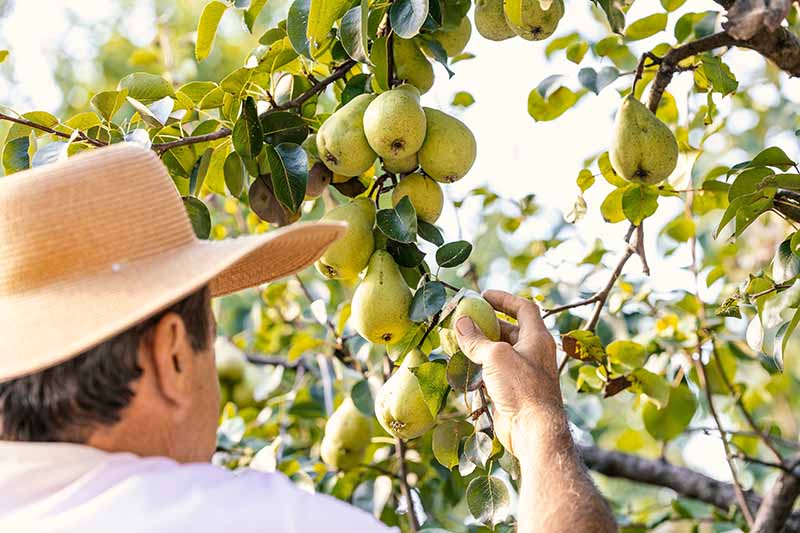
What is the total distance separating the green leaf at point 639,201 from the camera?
6.05ft

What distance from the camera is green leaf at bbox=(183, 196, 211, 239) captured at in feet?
5.44

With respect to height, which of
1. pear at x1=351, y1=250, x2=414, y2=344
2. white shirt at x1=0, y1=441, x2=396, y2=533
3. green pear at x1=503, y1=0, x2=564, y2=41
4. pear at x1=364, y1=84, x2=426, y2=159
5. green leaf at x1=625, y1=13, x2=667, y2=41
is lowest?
pear at x1=351, y1=250, x2=414, y2=344

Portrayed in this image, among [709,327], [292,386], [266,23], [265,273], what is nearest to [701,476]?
[709,327]

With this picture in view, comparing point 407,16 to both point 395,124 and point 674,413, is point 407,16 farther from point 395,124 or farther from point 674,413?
point 674,413

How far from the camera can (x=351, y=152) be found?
158 centimetres

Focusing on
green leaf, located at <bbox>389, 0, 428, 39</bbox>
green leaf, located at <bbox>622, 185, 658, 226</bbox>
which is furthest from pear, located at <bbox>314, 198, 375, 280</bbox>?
green leaf, located at <bbox>622, 185, 658, 226</bbox>

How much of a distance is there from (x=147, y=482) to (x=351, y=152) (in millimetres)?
706

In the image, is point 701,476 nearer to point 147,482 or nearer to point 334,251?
point 334,251

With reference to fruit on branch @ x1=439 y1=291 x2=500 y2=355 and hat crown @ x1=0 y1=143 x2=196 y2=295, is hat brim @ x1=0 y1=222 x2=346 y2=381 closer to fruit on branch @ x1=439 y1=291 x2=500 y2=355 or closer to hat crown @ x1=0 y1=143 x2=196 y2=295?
hat crown @ x1=0 y1=143 x2=196 y2=295

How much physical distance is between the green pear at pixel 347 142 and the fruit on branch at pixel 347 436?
825 millimetres

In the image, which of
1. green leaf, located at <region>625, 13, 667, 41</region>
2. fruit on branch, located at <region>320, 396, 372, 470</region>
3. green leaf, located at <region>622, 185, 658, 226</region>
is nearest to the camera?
green leaf, located at <region>622, 185, 658, 226</region>

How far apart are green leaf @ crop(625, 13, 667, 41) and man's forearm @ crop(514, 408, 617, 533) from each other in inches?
35.3

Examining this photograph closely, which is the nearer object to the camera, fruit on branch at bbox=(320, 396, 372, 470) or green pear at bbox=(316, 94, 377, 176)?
green pear at bbox=(316, 94, 377, 176)

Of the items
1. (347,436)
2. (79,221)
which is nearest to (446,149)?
(79,221)
